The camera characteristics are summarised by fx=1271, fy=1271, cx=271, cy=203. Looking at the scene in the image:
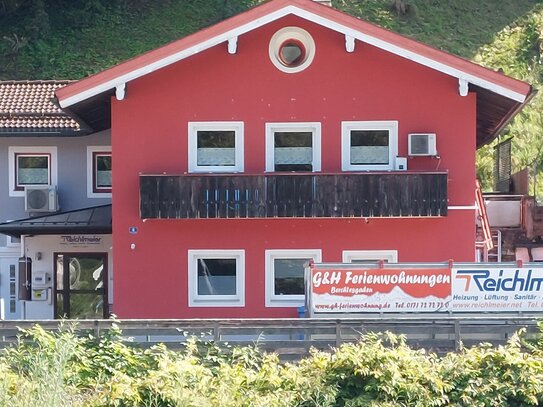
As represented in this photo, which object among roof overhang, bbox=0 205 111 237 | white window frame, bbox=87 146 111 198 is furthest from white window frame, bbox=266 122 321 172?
white window frame, bbox=87 146 111 198

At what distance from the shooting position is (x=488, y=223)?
2858 centimetres

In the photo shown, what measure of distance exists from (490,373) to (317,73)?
937cm

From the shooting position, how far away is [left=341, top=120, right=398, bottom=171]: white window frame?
24500 mm

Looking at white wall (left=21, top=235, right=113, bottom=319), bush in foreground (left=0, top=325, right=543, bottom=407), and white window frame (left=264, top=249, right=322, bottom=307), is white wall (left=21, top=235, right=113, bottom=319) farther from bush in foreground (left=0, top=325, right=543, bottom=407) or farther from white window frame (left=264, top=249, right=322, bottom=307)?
bush in foreground (left=0, top=325, right=543, bottom=407)

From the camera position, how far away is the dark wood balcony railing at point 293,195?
78.4 feet

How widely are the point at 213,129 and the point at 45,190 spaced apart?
16.8ft

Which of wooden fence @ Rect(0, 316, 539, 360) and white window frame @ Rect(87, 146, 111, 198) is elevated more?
white window frame @ Rect(87, 146, 111, 198)

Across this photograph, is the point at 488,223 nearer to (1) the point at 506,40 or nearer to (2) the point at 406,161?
(2) the point at 406,161

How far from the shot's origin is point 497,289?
2142 cm

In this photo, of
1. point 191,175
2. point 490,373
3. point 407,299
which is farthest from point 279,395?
point 191,175

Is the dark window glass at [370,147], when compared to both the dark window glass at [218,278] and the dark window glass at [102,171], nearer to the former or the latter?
the dark window glass at [218,278]

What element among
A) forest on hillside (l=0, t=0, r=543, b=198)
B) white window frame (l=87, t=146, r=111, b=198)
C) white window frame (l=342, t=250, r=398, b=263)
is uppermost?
forest on hillside (l=0, t=0, r=543, b=198)

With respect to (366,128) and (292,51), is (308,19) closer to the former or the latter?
(292,51)

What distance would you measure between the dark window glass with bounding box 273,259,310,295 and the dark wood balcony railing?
3.63ft
